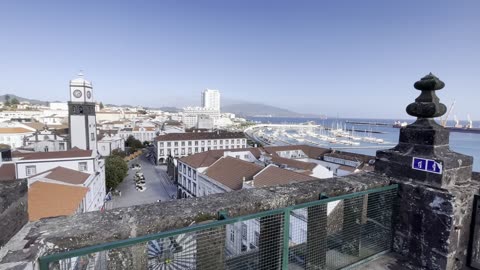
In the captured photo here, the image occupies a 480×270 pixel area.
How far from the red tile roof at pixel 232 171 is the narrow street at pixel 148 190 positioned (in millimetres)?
5139

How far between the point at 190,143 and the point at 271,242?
173ft

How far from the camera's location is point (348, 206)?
3.11 m

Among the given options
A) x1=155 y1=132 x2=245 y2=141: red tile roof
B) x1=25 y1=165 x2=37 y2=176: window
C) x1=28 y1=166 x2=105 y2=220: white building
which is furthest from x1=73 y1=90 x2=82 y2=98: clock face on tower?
x1=155 y1=132 x2=245 y2=141: red tile roof

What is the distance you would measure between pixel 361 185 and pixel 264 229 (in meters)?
1.51

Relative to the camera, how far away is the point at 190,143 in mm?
54000

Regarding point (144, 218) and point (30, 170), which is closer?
point (144, 218)

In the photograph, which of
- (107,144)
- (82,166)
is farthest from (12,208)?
(107,144)

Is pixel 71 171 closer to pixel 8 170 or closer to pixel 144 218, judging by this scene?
pixel 8 170

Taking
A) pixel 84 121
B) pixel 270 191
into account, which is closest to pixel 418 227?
pixel 270 191

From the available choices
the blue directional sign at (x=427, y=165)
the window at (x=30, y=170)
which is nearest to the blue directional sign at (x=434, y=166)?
the blue directional sign at (x=427, y=165)

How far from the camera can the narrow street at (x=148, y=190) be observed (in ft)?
92.0

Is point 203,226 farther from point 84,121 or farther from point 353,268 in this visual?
point 84,121

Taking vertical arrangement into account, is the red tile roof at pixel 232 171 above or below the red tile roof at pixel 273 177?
below

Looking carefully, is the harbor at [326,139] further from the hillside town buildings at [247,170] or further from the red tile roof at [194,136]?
the hillside town buildings at [247,170]
